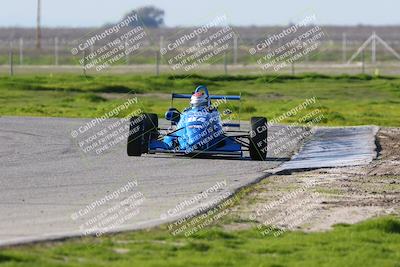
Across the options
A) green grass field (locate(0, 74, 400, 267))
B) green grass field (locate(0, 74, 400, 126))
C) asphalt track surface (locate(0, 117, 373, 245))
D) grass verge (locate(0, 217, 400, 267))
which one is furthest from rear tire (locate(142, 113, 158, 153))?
green grass field (locate(0, 74, 400, 126))

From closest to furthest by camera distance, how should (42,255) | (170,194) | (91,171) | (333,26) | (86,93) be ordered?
(42,255)
(170,194)
(91,171)
(86,93)
(333,26)

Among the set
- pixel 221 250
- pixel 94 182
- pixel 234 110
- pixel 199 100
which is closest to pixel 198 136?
pixel 199 100

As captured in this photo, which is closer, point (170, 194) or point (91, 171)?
point (170, 194)

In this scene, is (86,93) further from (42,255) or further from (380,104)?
(42,255)

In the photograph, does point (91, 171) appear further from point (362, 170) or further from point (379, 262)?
point (379, 262)

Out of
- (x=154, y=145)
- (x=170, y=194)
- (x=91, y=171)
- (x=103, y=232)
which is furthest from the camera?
(x=154, y=145)

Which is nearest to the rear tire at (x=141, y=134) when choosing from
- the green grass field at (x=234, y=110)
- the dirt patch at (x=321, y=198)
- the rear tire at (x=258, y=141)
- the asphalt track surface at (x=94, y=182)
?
the asphalt track surface at (x=94, y=182)

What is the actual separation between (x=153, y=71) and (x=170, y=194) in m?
47.3

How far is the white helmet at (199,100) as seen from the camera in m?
22.2

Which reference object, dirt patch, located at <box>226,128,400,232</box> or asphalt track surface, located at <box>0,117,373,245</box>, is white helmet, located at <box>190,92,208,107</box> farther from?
dirt patch, located at <box>226,128,400,232</box>

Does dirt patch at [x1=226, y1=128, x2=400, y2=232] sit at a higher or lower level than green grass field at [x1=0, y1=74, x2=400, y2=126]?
higher

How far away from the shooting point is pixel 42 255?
36.4 feet

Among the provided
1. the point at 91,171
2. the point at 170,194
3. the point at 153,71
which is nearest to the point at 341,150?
the point at 91,171

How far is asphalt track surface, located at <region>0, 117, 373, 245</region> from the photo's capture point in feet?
44.5
